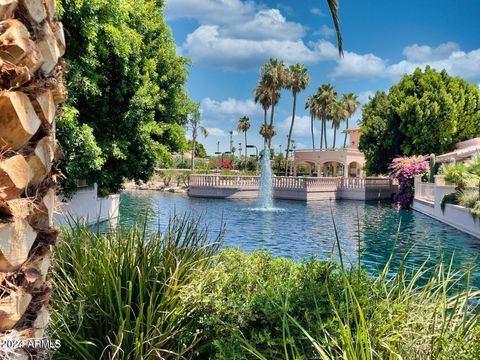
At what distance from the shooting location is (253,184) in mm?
39469

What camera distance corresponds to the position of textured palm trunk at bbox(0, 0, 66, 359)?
1624 millimetres

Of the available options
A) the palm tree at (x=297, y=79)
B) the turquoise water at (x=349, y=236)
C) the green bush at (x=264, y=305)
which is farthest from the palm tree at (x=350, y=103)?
the green bush at (x=264, y=305)

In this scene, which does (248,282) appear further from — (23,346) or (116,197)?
(116,197)

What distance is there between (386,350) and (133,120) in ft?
40.7

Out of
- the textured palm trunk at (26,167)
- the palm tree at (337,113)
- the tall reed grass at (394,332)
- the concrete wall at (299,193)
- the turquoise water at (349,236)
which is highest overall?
the palm tree at (337,113)

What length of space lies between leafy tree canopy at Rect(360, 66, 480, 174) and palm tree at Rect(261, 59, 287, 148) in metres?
14.3

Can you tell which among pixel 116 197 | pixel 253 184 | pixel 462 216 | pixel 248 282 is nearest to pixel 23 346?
pixel 248 282

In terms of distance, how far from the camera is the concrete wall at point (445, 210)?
55.5ft

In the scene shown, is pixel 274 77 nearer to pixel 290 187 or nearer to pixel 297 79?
pixel 297 79

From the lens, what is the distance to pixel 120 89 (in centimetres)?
1351

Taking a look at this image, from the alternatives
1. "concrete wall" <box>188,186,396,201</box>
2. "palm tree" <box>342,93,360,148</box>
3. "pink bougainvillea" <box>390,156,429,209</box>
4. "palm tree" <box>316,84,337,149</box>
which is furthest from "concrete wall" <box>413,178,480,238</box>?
"palm tree" <box>342,93,360,148</box>

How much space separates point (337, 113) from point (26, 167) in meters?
66.3

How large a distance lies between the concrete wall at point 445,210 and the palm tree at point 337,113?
114ft

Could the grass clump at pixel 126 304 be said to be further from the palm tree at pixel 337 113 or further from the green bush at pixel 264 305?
the palm tree at pixel 337 113
